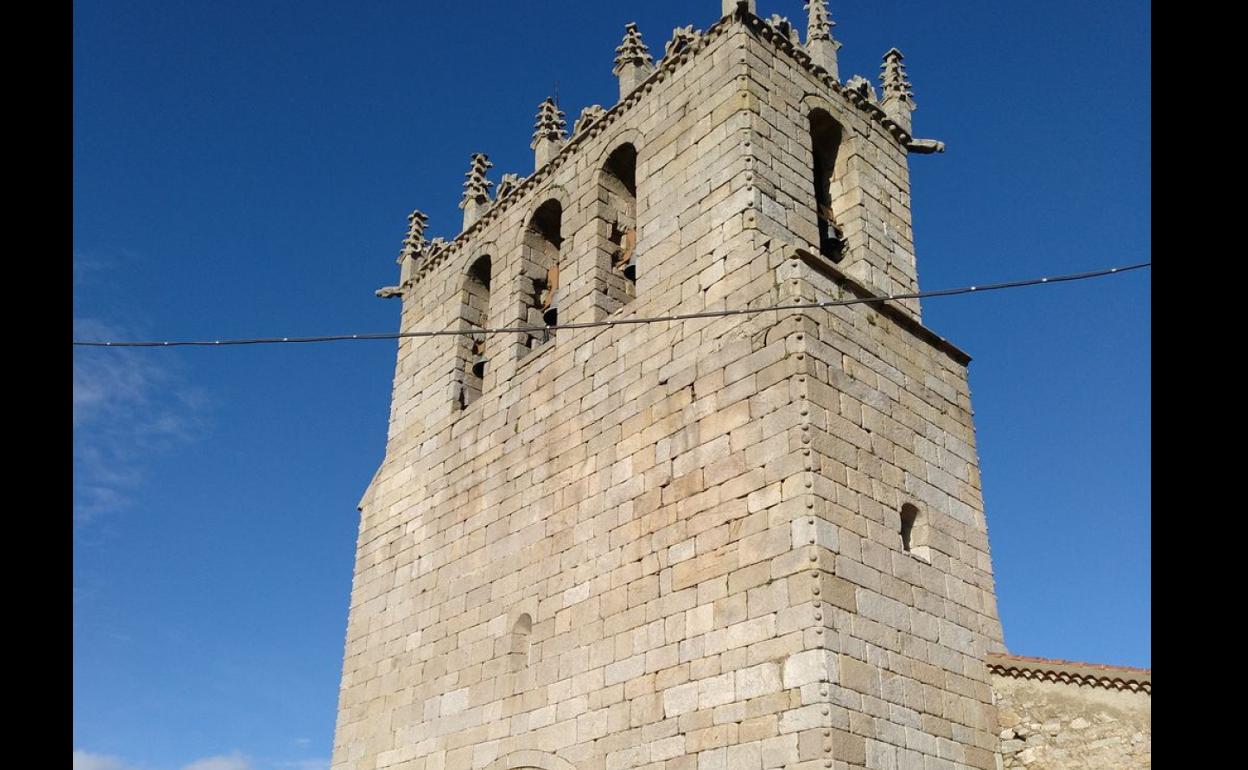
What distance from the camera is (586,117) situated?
12703 mm

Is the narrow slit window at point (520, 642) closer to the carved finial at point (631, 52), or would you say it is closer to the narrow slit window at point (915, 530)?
the narrow slit window at point (915, 530)

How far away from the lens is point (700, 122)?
35.7ft

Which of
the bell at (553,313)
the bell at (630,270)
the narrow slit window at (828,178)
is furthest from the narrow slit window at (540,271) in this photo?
the narrow slit window at (828,178)

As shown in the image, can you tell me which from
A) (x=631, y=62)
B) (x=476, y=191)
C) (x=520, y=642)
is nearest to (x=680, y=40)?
(x=631, y=62)

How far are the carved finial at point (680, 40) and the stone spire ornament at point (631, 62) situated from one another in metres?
0.48

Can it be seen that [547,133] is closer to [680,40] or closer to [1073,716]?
[680,40]

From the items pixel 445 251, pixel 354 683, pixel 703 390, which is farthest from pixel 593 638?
pixel 445 251

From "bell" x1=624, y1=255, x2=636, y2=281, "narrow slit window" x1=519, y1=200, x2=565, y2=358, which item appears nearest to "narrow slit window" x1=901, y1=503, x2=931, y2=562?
"bell" x1=624, y1=255, x2=636, y2=281

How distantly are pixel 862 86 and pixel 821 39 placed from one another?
0.66m

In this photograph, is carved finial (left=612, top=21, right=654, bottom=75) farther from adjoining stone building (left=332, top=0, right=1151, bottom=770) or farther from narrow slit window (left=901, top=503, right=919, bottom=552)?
narrow slit window (left=901, top=503, right=919, bottom=552)

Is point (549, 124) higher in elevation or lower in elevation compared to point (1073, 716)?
higher

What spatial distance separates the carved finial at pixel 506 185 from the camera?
1351 cm
